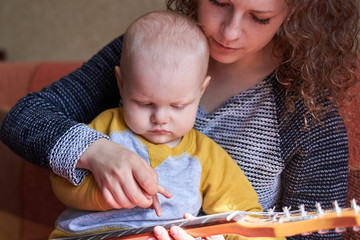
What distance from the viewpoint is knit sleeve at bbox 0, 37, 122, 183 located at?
3.24 feet

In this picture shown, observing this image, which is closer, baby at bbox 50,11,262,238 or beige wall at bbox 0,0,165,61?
baby at bbox 50,11,262,238

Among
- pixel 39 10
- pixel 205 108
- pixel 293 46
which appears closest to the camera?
pixel 293 46

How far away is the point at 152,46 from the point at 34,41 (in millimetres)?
2478

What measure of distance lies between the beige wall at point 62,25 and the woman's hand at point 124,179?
1.82 meters

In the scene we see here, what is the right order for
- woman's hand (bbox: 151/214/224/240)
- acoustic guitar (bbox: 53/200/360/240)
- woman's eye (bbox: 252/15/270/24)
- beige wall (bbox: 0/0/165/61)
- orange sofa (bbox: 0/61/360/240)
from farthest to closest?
beige wall (bbox: 0/0/165/61)
orange sofa (bbox: 0/61/360/240)
woman's eye (bbox: 252/15/270/24)
woman's hand (bbox: 151/214/224/240)
acoustic guitar (bbox: 53/200/360/240)

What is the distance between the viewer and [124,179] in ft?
2.89

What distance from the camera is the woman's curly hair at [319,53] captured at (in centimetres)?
112

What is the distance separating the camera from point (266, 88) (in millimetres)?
1206

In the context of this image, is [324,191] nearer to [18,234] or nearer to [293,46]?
[293,46]

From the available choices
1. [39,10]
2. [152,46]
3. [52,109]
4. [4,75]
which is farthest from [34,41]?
[152,46]

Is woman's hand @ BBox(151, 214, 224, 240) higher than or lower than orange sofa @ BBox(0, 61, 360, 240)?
higher

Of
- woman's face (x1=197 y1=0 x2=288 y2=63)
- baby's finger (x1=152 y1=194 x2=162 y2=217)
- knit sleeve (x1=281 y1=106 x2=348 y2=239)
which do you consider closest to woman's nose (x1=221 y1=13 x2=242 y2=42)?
woman's face (x1=197 y1=0 x2=288 y2=63)

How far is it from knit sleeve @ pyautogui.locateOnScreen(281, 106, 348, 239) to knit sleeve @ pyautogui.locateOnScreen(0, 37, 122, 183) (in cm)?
50

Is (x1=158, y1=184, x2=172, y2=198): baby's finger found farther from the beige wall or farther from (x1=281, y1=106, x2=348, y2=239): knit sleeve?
the beige wall
